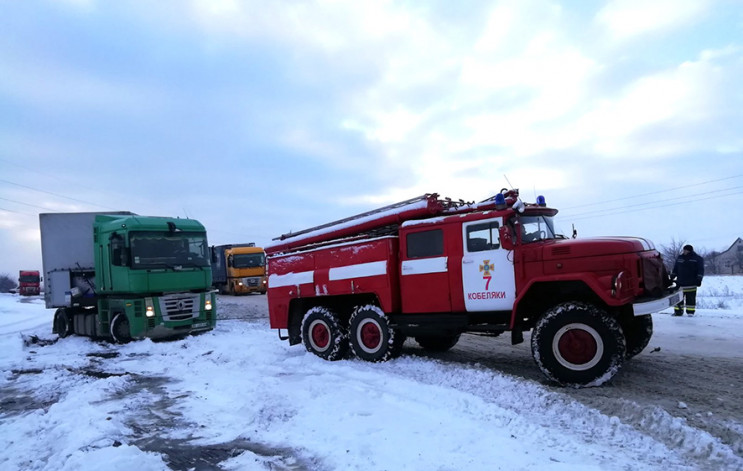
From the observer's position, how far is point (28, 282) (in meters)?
54.0

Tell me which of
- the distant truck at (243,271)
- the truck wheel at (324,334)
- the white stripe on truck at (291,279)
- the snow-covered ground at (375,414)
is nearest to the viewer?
the snow-covered ground at (375,414)

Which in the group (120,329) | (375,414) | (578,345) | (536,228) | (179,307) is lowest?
(375,414)

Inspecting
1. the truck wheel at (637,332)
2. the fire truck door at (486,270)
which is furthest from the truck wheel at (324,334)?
the truck wheel at (637,332)

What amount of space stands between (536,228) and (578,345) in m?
1.89

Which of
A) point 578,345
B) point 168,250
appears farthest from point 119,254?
point 578,345

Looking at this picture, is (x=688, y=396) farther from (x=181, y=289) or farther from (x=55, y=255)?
(x=55, y=255)

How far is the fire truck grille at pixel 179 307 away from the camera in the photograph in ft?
41.0

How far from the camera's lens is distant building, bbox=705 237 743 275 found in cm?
7356

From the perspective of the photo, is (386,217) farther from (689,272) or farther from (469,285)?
(689,272)

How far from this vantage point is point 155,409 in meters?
6.29

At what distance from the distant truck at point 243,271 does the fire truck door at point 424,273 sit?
910 inches

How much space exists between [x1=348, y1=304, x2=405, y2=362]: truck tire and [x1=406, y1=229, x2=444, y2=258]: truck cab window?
1256mm

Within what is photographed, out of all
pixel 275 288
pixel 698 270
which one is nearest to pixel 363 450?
pixel 275 288

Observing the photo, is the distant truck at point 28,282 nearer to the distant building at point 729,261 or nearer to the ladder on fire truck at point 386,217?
the ladder on fire truck at point 386,217
